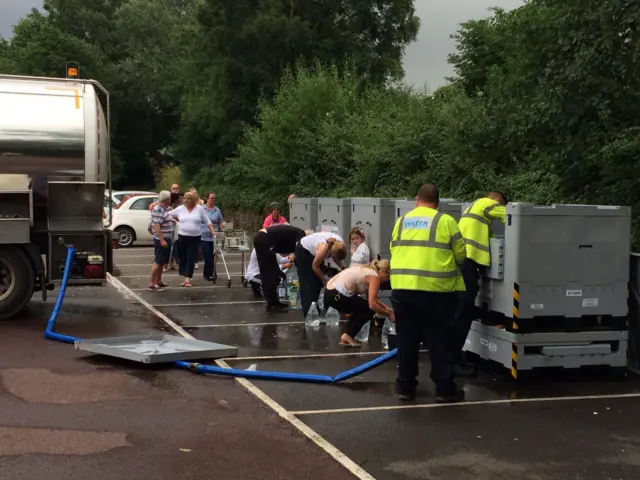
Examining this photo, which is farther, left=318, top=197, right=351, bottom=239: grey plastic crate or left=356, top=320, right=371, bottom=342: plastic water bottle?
left=318, top=197, right=351, bottom=239: grey plastic crate

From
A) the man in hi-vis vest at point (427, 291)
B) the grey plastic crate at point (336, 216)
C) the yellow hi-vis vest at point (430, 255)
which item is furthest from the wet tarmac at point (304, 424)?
the grey plastic crate at point (336, 216)

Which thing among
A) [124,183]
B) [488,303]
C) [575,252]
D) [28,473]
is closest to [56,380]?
[28,473]

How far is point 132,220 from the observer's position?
23.8m

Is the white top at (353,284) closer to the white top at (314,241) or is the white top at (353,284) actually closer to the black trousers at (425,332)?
the white top at (314,241)

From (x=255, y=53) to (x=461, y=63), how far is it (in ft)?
51.1

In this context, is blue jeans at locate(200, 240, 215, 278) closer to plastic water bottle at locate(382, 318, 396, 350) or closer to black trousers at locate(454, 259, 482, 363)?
plastic water bottle at locate(382, 318, 396, 350)

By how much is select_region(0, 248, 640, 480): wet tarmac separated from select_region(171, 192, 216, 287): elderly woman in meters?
5.04

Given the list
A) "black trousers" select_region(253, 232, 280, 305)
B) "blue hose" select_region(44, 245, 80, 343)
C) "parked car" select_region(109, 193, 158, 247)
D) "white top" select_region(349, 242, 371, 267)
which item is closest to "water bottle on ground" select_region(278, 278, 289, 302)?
"black trousers" select_region(253, 232, 280, 305)

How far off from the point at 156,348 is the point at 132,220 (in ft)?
51.9

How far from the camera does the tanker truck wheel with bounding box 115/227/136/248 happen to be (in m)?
23.6

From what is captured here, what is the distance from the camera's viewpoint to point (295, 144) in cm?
2336

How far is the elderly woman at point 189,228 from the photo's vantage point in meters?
14.0

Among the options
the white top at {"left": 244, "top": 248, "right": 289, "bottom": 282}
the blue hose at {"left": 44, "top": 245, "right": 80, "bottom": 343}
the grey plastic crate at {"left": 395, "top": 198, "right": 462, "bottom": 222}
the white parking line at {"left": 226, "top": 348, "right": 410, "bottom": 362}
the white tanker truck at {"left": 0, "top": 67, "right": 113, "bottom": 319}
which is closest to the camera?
the white parking line at {"left": 226, "top": 348, "right": 410, "bottom": 362}

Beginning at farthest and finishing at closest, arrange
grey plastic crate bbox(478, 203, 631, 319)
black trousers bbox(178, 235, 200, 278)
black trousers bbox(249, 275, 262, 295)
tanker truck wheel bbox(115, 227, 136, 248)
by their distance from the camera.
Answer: tanker truck wheel bbox(115, 227, 136, 248) → black trousers bbox(178, 235, 200, 278) → black trousers bbox(249, 275, 262, 295) → grey plastic crate bbox(478, 203, 631, 319)
